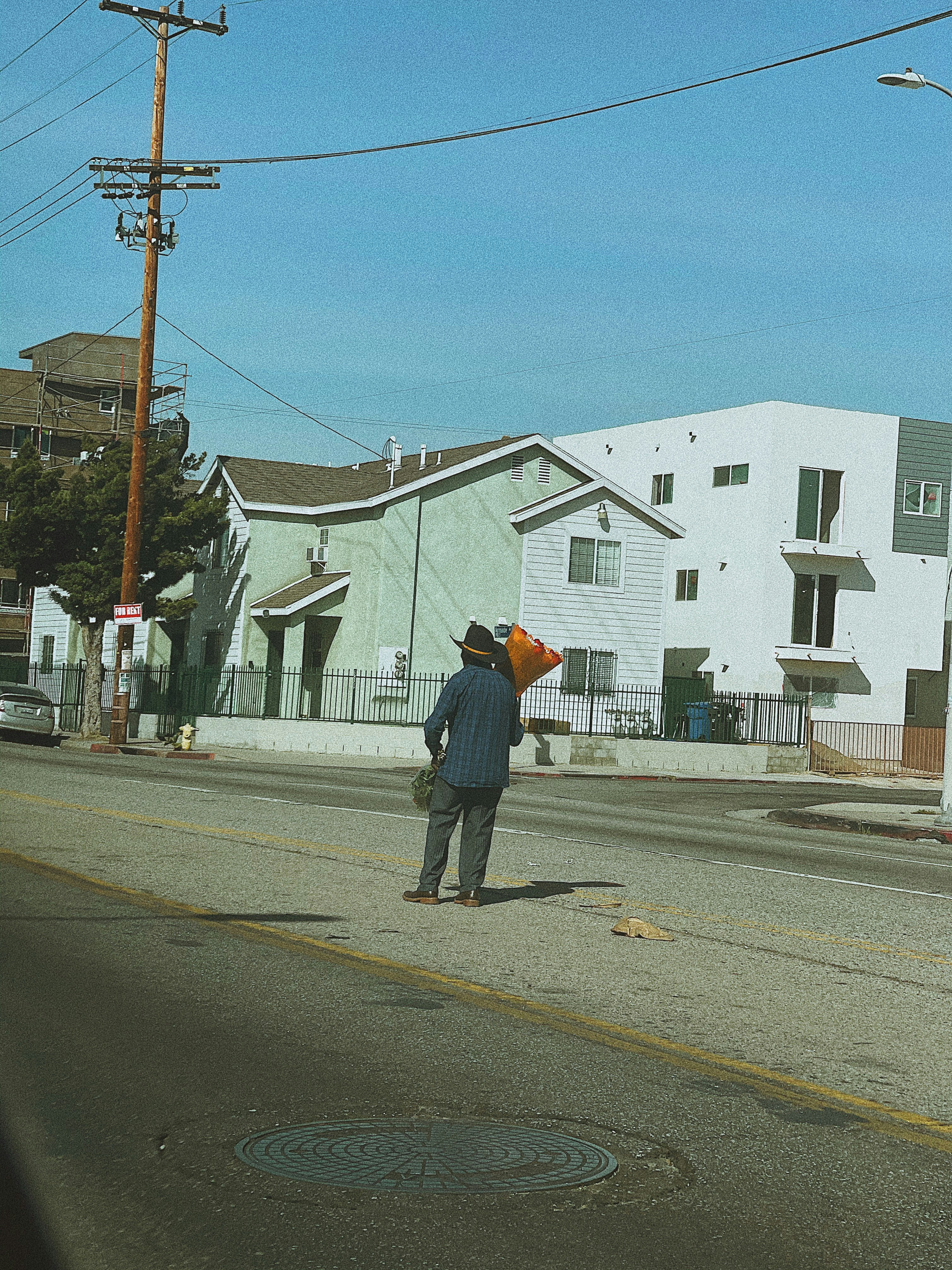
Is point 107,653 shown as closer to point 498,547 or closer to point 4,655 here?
point 4,655

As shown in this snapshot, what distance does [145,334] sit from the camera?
32750 millimetres

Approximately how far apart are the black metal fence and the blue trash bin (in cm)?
2

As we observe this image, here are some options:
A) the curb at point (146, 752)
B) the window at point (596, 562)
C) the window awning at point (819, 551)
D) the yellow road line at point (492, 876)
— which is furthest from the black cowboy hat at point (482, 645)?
the window awning at point (819, 551)

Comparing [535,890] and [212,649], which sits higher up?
[212,649]

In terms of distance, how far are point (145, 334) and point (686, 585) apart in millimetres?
20972

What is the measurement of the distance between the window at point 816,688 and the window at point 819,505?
4.16 metres

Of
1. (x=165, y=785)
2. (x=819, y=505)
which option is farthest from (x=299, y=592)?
(x=165, y=785)

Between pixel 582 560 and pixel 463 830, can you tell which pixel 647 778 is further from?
pixel 463 830

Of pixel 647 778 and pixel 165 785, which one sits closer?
pixel 165 785

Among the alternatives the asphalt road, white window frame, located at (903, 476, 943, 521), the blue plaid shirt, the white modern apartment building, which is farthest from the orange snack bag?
the blue plaid shirt

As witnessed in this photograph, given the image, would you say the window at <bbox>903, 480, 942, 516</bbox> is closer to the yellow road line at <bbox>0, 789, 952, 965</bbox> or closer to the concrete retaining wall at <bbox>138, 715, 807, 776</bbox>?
the concrete retaining wall at <bbox>138, 715, 807, 776</bbox>

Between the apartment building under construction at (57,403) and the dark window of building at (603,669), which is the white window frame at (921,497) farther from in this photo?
the apartment building under construction at (57,403)

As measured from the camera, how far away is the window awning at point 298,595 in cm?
3872

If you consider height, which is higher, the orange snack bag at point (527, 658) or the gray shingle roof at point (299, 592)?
the gray shingle roof at point (299, 592)
